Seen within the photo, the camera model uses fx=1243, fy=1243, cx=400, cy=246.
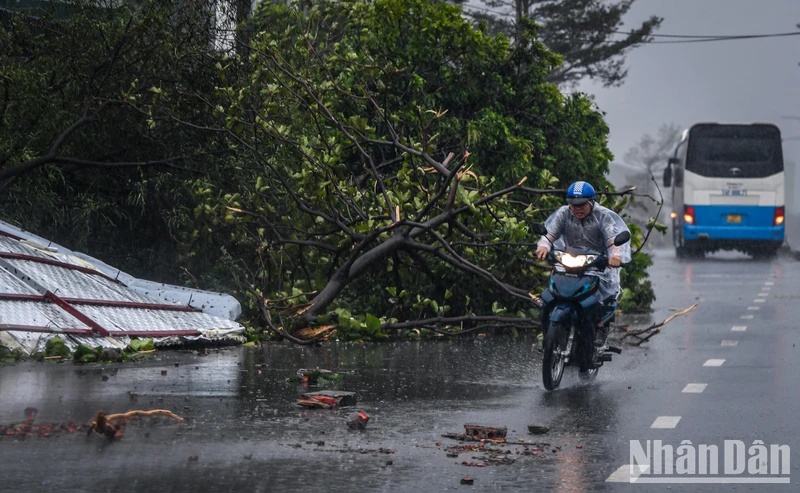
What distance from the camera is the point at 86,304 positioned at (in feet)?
38.5

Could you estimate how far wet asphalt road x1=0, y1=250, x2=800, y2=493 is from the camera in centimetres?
632

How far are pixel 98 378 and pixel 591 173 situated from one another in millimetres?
10604

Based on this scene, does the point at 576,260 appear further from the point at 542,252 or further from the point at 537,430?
the point at 537,430

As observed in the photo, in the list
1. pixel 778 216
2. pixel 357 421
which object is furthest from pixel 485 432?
pixel 778 216

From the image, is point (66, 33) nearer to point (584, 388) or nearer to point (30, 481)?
point (584, 388)

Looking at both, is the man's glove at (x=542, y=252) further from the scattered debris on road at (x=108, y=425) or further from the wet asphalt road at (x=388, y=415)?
the scattered debris on road at (x=108, y=425)

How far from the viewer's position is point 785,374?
1123cm

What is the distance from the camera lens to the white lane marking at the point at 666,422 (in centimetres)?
818

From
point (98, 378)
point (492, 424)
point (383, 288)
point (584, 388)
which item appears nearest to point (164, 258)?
point (383, 288)

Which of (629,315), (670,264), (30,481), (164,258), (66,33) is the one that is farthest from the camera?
(670,264)

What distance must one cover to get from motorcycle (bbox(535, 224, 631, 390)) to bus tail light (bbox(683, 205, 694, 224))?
28.6 meters

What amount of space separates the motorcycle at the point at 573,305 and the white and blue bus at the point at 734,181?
28167 millimetres

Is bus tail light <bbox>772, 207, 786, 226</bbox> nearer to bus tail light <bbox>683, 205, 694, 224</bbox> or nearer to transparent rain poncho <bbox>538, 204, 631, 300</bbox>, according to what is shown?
bus tail light <bbox>683, 205, 694, 224</bbox>

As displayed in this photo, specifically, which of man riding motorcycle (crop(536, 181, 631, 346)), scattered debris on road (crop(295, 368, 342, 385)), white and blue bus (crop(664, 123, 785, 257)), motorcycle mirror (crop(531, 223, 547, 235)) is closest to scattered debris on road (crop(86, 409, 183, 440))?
scattered debris on road (crop(295, 368, 342, 385))
